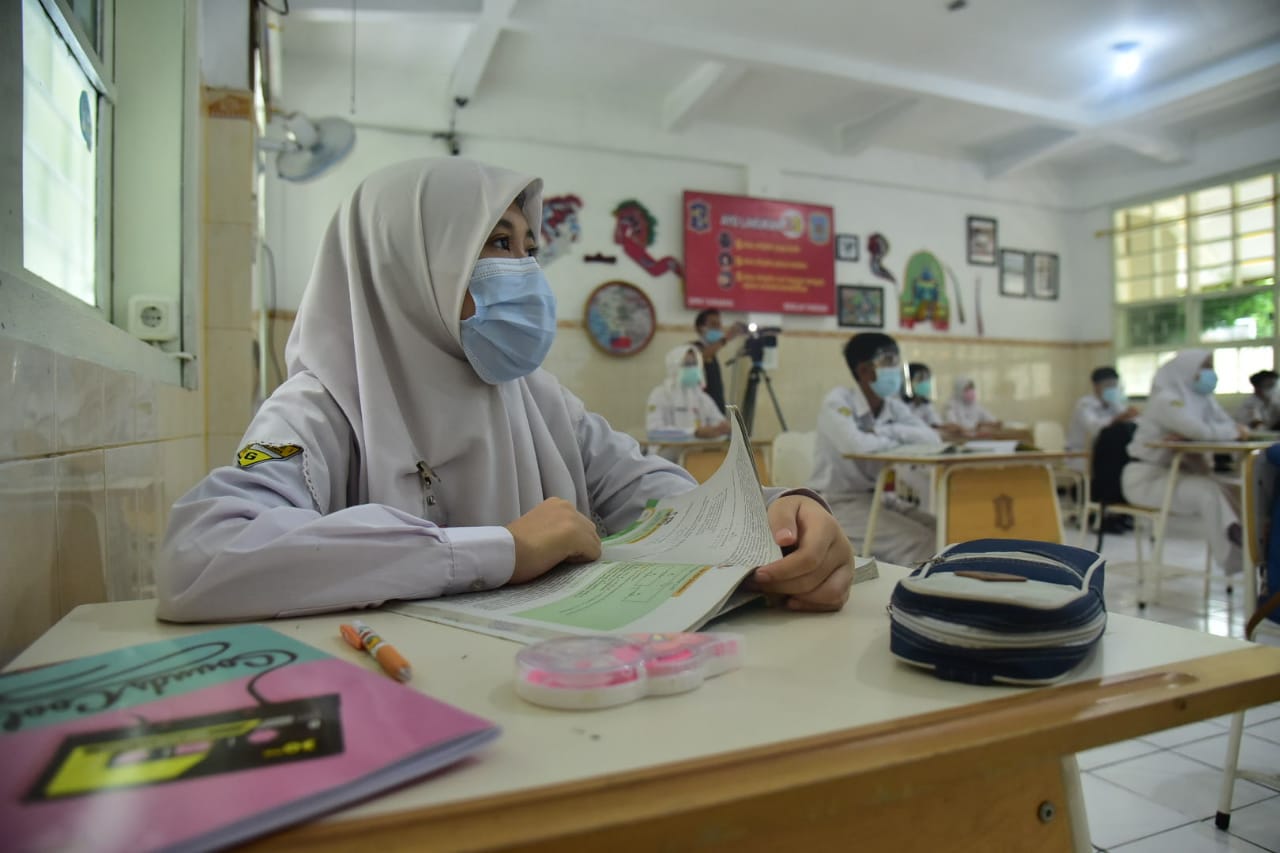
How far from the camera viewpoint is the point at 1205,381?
542 centimetres

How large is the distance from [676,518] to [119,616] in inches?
23.4

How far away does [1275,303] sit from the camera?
739 cm

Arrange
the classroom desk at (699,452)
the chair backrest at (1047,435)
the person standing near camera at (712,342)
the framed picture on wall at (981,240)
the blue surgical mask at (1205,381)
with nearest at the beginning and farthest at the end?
the classroom desk at (699,452) → the blue surgical mask at (1205,381) → the person standing near camera at (712,342) → the chair backrest at (1047,435) → the framed picture on wall at (981,240)

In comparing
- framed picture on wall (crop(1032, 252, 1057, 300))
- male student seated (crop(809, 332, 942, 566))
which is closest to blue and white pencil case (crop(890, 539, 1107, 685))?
male student seated (crop(809, 332, 942, 566))

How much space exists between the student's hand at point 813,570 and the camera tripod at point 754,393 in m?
5.46

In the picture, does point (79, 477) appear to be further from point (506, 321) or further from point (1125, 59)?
point (1125, 59)

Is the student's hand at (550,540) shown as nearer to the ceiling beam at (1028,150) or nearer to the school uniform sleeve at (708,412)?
the school uniform sleeve at (708,412)

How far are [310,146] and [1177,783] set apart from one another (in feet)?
12.5

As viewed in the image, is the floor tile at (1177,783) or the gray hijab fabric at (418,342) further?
the floor tile at (1177,783)

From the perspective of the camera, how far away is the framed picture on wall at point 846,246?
24.7 ft

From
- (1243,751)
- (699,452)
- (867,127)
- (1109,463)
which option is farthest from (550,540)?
(867,127)

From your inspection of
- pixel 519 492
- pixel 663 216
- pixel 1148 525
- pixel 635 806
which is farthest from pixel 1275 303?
pixel 635 806

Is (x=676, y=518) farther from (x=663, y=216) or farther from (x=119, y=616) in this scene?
(x=663, y=216)

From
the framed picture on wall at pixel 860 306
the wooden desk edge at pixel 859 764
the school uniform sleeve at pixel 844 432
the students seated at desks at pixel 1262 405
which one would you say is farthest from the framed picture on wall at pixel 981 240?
the wooden desk edge at pixel 859 764
